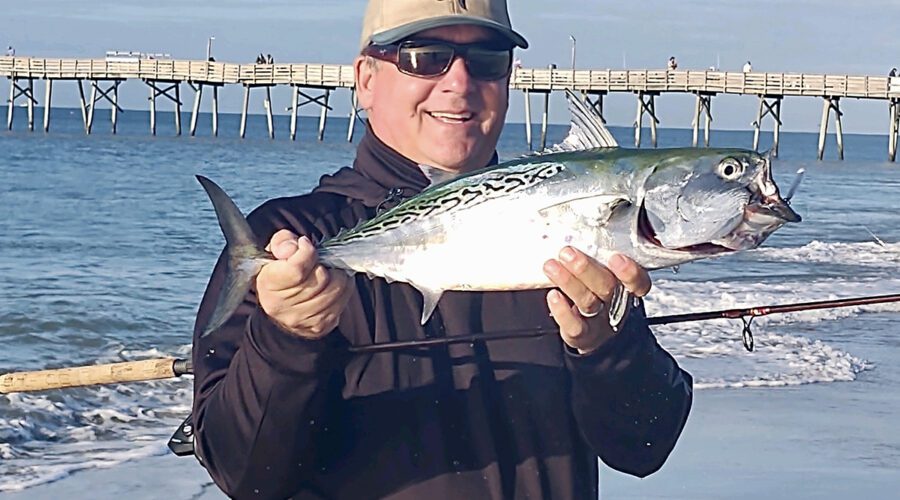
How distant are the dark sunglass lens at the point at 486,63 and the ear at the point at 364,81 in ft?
1.01

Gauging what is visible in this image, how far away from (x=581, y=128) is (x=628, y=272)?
426 mm

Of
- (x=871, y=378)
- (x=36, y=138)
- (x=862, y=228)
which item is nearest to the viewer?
(x=871, y=378)

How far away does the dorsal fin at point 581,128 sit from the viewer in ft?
10.6

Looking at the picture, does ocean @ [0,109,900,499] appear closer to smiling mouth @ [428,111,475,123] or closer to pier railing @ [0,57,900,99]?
smiling mouth @ [428,111,475,123]

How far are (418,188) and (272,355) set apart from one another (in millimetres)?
715

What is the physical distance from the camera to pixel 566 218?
3033 millimetres

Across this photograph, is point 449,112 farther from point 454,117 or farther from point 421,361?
point 421,361

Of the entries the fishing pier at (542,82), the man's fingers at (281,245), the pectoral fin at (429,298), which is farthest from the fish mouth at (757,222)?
the fishing pier at (542,82)

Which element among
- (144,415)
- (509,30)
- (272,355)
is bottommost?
(144,415)

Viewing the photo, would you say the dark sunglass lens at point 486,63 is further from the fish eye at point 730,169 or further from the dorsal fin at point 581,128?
the fish eye at point 730,169

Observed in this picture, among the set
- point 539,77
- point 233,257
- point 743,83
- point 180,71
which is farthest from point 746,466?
point 180,71

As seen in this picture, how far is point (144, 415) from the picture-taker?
9.77 m

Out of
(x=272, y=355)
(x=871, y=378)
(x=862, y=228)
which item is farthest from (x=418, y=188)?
(x=862, y=228)

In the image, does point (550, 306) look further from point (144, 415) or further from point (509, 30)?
point (144, 415)
